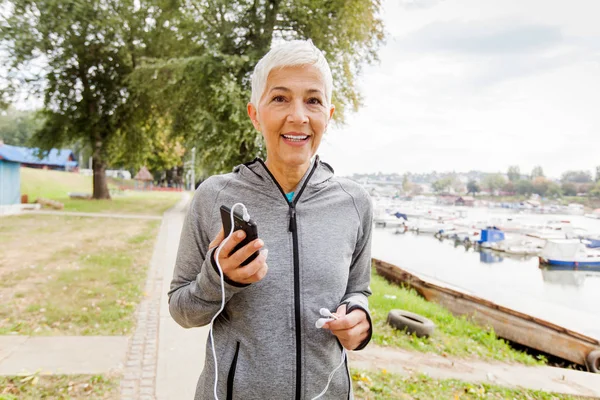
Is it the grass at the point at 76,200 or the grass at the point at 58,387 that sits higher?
the grass at the point at 76,200

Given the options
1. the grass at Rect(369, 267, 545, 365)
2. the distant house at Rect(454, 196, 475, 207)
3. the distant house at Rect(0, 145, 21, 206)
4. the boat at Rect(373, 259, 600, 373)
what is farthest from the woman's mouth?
the distant house at Rect(454, 196, 475, 207)

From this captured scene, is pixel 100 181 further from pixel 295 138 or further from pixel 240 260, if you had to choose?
pixel 240 260

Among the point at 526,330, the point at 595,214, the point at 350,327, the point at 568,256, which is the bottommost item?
the point at 568,256

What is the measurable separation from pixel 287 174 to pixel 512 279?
78.0ft

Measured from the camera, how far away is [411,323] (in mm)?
5934

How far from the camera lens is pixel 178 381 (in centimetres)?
394

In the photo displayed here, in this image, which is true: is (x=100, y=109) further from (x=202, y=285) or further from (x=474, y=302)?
(x=202, y=285)

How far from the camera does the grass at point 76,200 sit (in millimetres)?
21875

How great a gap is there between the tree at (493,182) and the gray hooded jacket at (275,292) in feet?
227

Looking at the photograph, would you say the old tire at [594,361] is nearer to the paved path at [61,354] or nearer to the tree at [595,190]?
the paved path at [61,354]

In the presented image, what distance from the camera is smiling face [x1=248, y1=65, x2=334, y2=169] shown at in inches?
A: 59.2

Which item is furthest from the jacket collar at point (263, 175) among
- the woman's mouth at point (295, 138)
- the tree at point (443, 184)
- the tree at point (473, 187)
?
the tree at point (443, 184)

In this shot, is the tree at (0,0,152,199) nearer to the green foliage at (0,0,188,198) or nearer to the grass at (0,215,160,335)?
the green foliage at (0,0,188,198)

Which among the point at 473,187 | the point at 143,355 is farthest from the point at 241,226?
the point at 473,187
